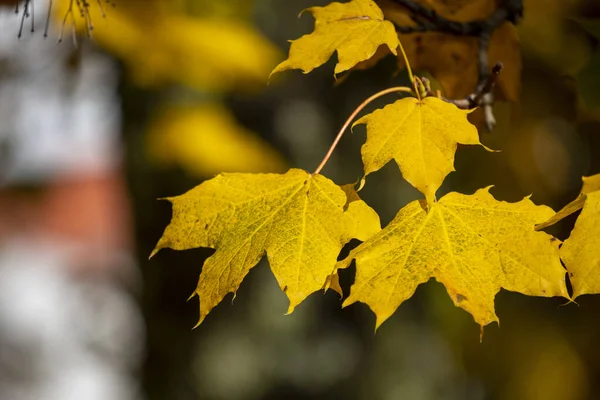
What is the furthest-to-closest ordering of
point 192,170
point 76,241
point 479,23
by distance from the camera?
1. point 76,241
2. point 192,170
3. point 479,23

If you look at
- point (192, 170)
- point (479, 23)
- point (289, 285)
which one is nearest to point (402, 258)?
point (289, 285)

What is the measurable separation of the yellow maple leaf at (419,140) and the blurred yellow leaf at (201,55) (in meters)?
1.69

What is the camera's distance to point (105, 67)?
2463 mm

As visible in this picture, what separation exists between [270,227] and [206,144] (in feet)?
5.41

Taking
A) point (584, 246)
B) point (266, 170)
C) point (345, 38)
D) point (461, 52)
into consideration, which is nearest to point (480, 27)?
point (461, 52)

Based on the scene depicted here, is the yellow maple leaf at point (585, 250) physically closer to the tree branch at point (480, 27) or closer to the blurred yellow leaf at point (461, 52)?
the tree branch at point (480, 27)

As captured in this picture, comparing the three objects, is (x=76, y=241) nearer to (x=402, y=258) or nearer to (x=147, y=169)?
(x=147, y=169)

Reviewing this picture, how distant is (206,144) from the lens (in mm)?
2314

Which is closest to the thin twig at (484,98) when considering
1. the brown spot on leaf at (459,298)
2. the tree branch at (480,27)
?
the tree branch at (480,27)

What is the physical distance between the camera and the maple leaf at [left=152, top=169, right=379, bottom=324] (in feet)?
2.17

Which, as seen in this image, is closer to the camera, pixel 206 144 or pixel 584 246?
pixel 584 246

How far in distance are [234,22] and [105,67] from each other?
1.57 ft

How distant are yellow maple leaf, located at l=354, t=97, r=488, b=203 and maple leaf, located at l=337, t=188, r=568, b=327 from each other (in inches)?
1.6

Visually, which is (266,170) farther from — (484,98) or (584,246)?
(584,246)
